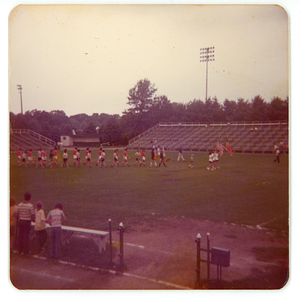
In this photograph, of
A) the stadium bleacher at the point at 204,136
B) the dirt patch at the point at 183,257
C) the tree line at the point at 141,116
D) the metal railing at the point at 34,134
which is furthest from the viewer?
the stadium bleacher at the point at 204,136

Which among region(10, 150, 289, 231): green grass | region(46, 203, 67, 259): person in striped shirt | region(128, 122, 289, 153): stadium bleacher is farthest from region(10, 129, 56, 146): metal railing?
region(128, 122, 289, 153): stadium bleacher

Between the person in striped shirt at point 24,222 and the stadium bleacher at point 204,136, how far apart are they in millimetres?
13286

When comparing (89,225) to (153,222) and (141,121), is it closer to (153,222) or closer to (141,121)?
(153,222)

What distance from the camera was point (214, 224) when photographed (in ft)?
22.5

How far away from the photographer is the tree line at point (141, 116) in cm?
820

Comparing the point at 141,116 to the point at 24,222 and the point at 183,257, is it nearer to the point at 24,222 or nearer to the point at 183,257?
the point at 24,222

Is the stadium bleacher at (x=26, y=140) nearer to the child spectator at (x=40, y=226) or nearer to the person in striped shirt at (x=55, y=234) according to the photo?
the child spectator at (x=40, y=226)

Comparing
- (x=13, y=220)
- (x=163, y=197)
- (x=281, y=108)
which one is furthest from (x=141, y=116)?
(x=13, y=220)

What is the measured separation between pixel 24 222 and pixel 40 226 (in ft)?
1.35

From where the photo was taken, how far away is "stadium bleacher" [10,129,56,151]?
6675mm

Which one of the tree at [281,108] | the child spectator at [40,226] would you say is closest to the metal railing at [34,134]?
the child spectator at [40,226]

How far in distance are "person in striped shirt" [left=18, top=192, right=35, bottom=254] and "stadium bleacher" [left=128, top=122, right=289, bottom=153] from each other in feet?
43.6

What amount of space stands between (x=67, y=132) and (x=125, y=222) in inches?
207
